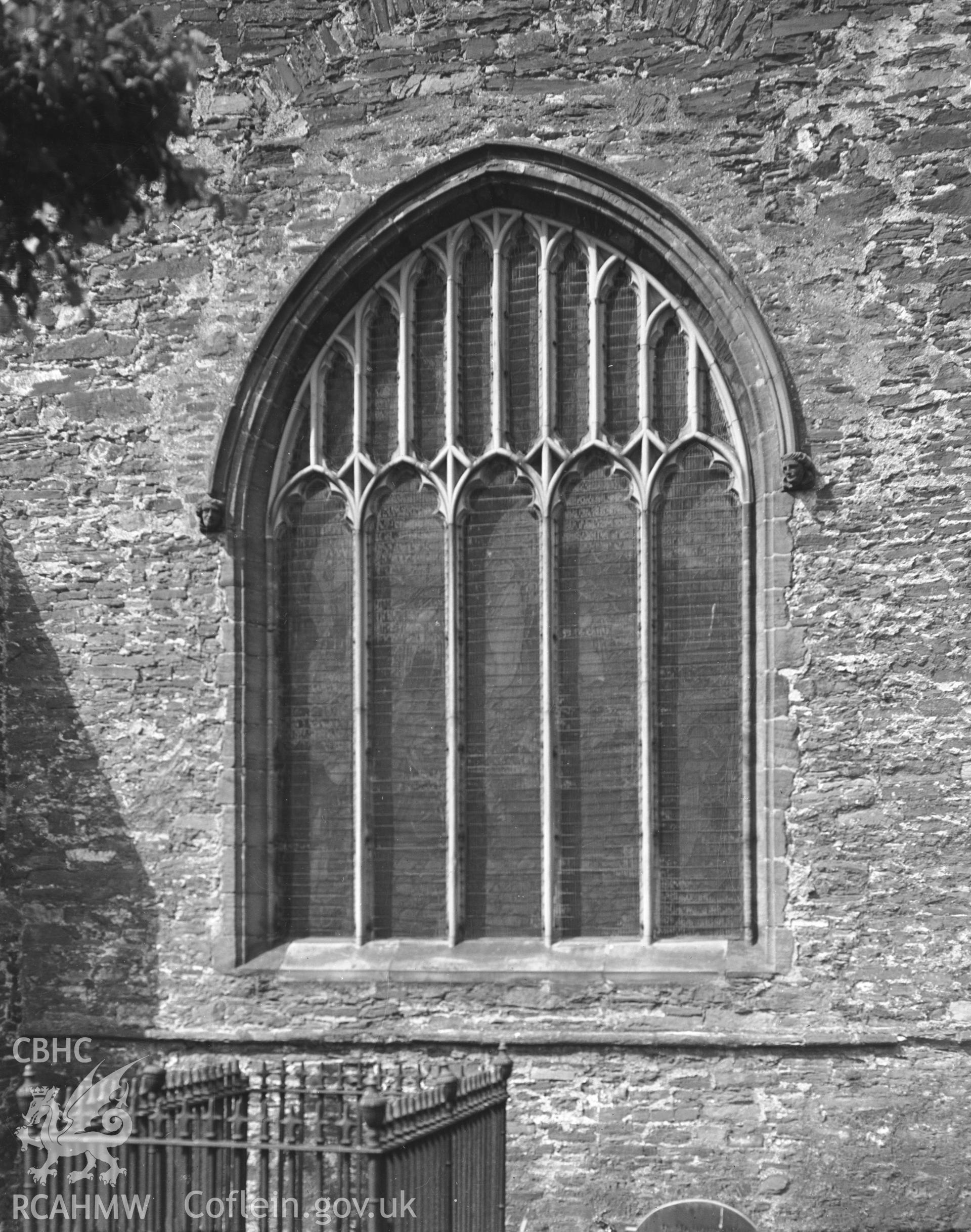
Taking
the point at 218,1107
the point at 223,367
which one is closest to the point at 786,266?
the point at 223,367

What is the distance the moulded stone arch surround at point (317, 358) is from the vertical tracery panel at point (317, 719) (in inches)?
5.1

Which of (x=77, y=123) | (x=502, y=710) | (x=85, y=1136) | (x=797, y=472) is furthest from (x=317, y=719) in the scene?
(x=77, y=123)

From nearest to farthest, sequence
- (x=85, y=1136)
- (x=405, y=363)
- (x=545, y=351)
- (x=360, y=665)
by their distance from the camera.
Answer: (x=85, y=1136) → (x=545, y=351) → (x=360, y=665) → (x=405, y=363)

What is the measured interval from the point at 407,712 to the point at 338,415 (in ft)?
6.26

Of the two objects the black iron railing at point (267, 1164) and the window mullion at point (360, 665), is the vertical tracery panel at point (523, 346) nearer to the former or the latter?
the window mullion at point (360, 665)

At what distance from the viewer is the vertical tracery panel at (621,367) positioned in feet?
32.1

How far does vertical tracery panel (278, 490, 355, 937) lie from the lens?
9.96 m

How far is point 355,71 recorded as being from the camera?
32.8ft

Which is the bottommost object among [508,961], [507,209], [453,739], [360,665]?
[508,961]

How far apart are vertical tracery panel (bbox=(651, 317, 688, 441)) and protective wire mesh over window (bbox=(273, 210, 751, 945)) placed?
0.02 metres

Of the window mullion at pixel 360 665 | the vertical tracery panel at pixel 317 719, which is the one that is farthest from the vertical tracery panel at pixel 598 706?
the vertical tracery panel at pixel 317 719

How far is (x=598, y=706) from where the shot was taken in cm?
962

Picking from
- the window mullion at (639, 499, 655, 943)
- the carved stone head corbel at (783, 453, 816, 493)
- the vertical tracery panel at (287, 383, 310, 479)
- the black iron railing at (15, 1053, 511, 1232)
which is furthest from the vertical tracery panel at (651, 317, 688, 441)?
the black iron railing at (15, 1053, 511, 1232)

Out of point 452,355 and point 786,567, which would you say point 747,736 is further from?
point 452,355
